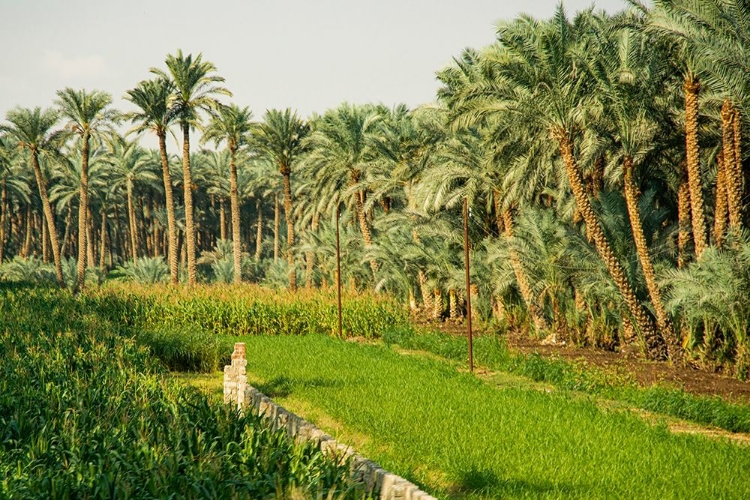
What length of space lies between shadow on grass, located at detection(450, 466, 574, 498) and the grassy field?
12 millimetres

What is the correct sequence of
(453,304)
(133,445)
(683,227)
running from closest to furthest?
(133,445)
(683,227)
(453,304)

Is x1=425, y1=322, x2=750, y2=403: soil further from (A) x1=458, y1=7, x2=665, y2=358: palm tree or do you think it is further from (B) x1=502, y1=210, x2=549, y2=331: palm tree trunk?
(A) x1=458, y1=7, x2=665, y2=358: palm tree

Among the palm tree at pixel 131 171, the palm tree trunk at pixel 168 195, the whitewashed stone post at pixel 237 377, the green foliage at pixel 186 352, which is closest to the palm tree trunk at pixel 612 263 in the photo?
the green foliage at pixel 186 352

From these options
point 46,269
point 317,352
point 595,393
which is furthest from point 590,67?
point 46,269

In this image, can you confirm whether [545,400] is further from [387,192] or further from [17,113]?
[17,113]

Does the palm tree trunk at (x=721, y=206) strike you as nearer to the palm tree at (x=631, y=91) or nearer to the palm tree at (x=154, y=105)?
the palm tree at (x=631, y=91)

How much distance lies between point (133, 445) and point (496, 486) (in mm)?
4192

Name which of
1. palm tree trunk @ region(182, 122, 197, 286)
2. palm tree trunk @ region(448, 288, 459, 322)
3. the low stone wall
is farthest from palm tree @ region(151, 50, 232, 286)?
the low stone wall

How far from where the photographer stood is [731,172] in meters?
19.4

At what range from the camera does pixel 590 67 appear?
2033 centimetres

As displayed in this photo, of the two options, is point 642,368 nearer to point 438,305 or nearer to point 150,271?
point 438,305

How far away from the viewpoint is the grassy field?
31.2ft

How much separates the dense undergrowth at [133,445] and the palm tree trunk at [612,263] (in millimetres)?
12581

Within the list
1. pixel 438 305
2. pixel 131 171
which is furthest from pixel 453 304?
pixel 131 171
